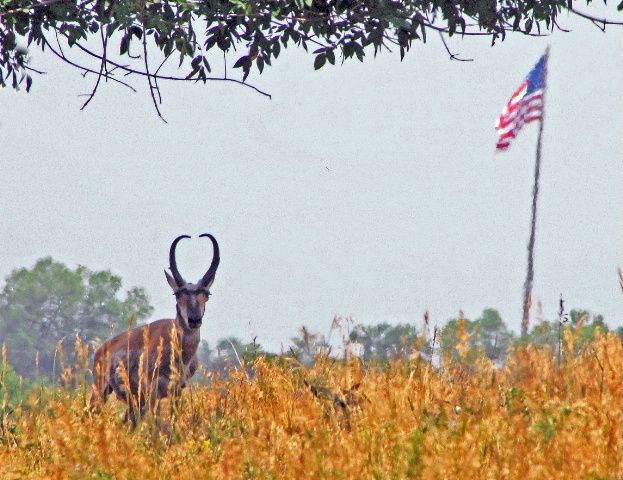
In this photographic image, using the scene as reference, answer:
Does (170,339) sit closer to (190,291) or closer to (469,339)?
(190,291)

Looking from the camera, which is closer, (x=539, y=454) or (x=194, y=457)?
(x=539, y=454)

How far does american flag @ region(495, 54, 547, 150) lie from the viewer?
24.4 meters

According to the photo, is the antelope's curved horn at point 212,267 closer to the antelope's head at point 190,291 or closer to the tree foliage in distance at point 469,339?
the antelope's head at point 190,291

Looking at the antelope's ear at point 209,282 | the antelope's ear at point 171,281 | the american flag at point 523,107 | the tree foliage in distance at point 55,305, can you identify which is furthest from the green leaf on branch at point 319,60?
the tree foliage in distance at point 55,305

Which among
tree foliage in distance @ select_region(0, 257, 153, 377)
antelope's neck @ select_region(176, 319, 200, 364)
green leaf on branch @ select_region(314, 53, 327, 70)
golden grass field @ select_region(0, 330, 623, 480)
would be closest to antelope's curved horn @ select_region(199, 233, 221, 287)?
antelope's neck @ select_region(176, 319, 200, 364)

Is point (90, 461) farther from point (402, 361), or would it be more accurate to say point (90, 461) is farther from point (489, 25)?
point (489, 25)

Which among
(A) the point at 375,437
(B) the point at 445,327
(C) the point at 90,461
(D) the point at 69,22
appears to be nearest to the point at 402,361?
(B) the point at 445,327

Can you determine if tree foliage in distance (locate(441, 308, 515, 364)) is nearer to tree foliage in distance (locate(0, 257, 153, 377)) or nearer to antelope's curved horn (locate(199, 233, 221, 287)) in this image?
antelope's curved horn (locate(199, 233, 221, 287))

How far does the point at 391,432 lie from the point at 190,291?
5.70 m

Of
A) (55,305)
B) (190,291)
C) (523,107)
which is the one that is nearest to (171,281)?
(190,291)

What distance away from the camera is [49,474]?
5.52 metres

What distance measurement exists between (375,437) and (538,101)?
22.8m

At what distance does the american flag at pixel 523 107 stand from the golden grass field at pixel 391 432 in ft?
58.8

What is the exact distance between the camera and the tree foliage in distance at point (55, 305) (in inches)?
3927
